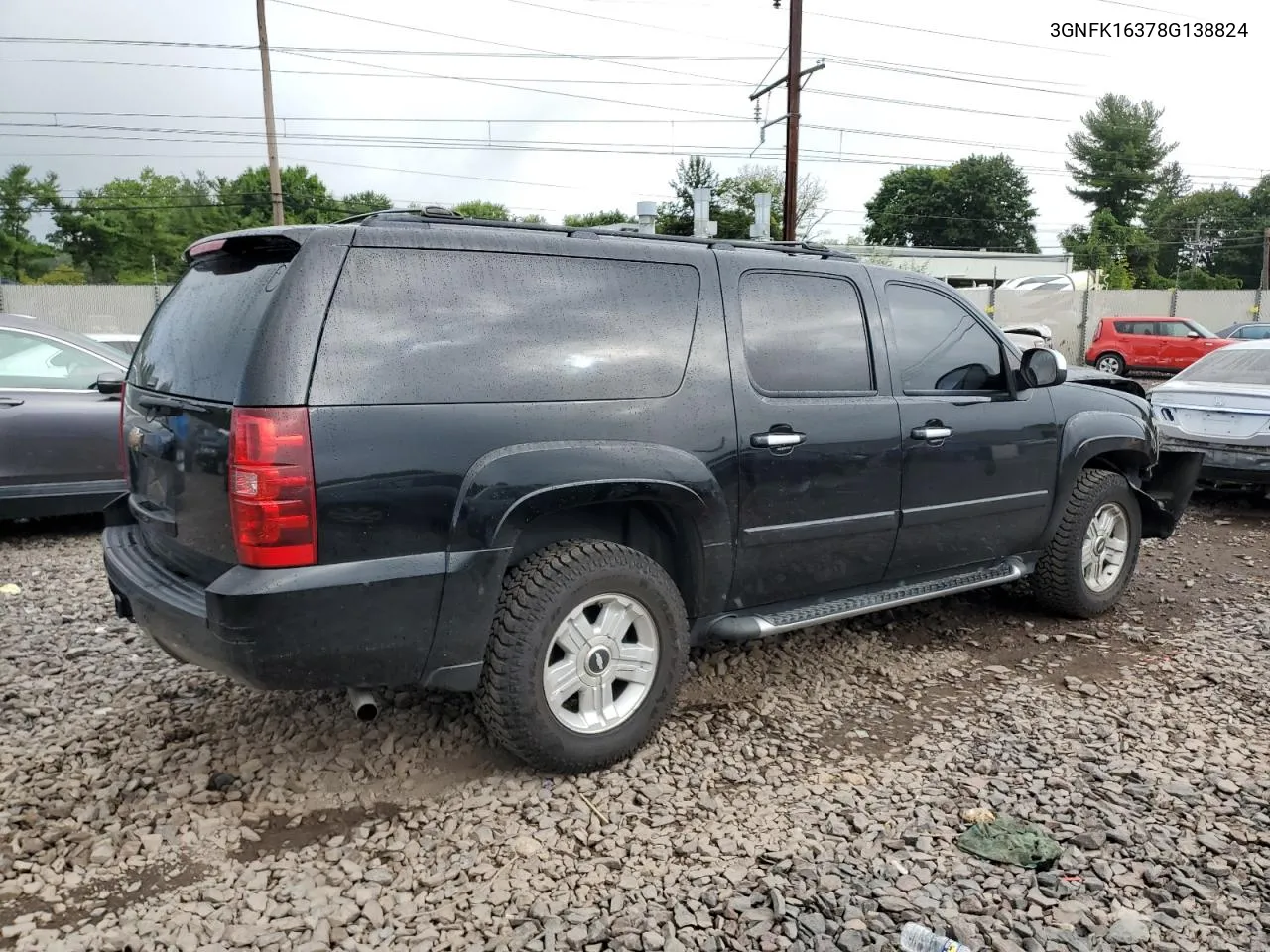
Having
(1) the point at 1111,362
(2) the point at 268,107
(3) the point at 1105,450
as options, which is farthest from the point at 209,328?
(1) the point at 1111,362

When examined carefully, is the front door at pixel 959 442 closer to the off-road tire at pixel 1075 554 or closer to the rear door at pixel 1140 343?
the off-road tire at pixel 1075 554

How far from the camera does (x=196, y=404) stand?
2.95 meters

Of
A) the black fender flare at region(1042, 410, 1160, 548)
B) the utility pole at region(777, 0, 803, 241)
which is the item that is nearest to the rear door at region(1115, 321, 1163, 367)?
the utility pole at region(777, 0, 803, 241)

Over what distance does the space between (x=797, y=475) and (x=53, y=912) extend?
2.81 meters

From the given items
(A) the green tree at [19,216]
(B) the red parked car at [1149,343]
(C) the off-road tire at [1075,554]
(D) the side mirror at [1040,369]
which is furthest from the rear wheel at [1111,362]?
(A) the green tree at [19,216]

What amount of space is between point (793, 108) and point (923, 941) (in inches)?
741

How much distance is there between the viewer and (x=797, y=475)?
3.75m

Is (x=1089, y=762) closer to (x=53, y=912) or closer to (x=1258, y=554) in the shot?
(x=53, y=912)

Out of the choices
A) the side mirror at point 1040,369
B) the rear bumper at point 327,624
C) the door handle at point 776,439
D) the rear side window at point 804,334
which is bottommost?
the rear bumper at point 327,624

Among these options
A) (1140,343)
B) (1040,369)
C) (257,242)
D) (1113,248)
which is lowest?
(1140,343)

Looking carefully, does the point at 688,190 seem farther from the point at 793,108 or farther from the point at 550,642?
the point at 550,642

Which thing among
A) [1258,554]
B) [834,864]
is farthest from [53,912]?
[1258,554]

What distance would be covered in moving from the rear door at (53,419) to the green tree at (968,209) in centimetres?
6937

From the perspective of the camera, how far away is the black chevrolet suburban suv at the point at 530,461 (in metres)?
2.76
